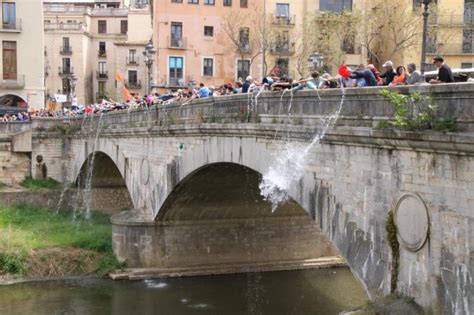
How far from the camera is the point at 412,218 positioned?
12.1m

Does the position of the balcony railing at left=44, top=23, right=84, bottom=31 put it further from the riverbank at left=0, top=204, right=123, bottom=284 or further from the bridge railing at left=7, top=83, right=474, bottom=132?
the bridge railing at left=7, top=83, right=474, bottom=132

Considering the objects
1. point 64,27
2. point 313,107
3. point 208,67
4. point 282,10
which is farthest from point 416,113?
point 64,27

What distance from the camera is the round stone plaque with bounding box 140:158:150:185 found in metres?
30.6

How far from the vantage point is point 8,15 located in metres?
56.5

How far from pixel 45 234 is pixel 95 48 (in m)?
54.0

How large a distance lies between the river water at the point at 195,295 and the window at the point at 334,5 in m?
30.3

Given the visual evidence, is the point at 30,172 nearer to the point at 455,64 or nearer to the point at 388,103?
the point at 455,64

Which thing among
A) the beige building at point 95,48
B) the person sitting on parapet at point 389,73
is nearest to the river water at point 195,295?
the person sitting on parapet at point 389,73

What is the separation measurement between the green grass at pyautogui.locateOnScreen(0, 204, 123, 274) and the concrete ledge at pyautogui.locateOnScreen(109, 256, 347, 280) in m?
1.05

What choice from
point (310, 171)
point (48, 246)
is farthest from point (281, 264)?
point (310, 171)

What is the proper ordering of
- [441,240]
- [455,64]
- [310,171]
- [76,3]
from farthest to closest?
[76,3] < [455,64] < [310,171] < [441,240]

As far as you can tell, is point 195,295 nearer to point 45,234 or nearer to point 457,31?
point 45,234

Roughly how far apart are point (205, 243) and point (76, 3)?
64.3 metres

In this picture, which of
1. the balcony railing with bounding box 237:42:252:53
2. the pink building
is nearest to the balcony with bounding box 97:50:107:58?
the pink building
